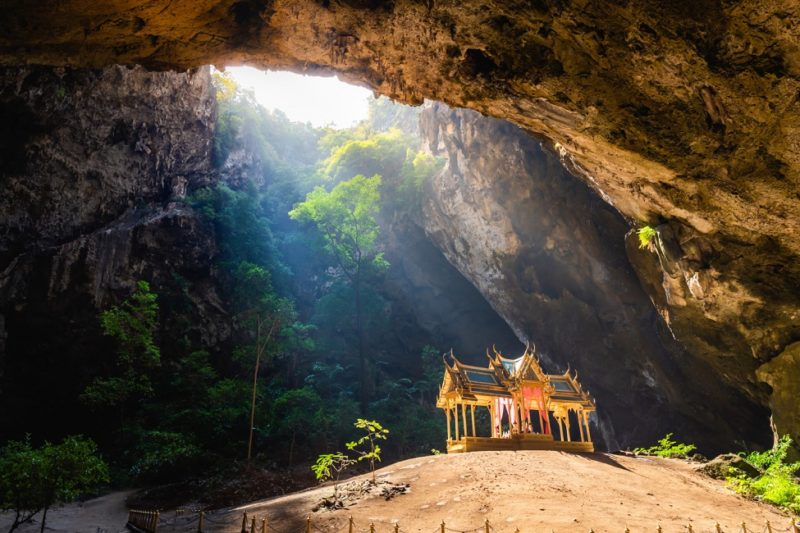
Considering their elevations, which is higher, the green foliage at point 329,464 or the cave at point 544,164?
the cave at point 544,164

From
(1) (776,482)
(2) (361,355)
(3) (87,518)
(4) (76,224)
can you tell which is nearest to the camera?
(1) (776,482)

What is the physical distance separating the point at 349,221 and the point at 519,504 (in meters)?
21.2

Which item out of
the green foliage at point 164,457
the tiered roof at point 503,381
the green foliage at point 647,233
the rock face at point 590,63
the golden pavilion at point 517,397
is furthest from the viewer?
the green foliage at point 164,457

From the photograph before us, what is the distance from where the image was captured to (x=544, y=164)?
21828 mm

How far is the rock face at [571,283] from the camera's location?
2028 centimetres

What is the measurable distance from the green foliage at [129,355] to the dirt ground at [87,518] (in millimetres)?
4215

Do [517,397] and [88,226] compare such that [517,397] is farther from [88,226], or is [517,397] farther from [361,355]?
[88,226]

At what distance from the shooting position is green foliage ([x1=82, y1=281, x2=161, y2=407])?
61.5ft

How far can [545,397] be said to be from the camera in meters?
17.4

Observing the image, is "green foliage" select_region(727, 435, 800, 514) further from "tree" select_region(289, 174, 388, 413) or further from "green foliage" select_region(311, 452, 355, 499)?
"tree" select_region(289, 174, 388, 413)

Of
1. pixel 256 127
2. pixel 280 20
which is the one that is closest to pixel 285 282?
pixel 256 127

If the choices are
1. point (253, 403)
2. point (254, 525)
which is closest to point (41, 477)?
point (254, 525)

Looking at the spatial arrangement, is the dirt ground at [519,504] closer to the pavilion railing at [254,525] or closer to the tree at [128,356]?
the pavilion railing at [254,525]

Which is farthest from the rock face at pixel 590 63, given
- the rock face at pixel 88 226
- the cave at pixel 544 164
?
the rock face at pixel 88 226
